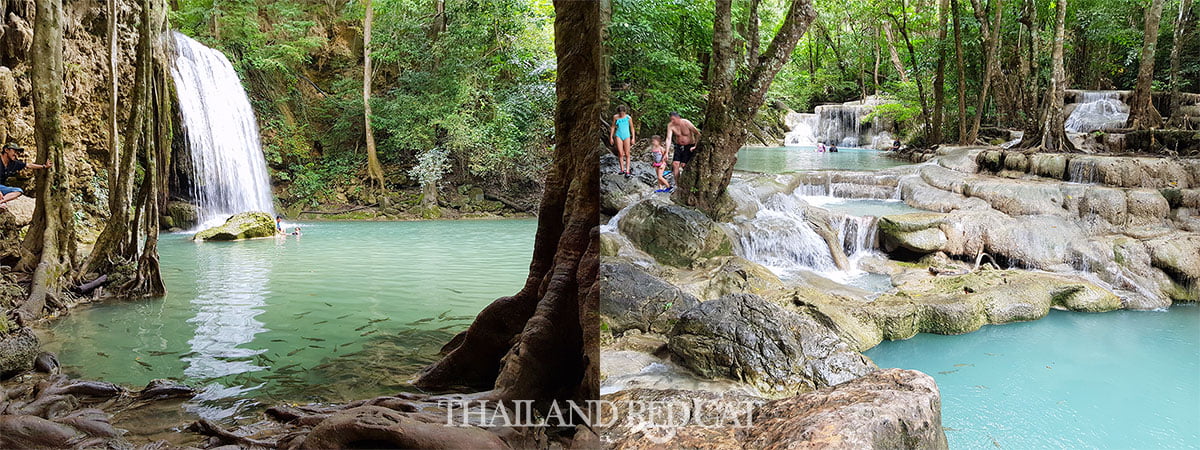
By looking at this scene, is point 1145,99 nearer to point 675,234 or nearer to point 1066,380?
→ point 1066,380

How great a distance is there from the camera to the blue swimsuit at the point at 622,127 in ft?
6.57

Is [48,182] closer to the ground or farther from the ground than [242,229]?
farther from the ground

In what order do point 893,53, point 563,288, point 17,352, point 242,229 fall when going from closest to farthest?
point 563,288, point 17,352, point 893,53, point 242,229

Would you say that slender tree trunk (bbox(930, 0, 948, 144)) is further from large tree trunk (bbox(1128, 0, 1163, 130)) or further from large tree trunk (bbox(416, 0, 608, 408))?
large tree trunk (bbox(416, 0, 608, 408))

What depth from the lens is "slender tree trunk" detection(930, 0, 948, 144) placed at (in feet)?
16.4

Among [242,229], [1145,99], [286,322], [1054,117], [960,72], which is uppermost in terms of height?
[960,72]

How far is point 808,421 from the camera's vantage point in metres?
1.46

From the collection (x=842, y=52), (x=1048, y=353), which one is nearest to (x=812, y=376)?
(x=1048, y=353)

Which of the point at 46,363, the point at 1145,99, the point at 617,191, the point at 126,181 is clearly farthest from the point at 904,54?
the point at 126,181

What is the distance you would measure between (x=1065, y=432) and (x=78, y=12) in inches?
392

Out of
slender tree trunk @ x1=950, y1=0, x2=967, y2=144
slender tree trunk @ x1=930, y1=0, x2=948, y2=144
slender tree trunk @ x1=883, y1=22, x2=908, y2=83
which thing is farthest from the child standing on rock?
slender tree trunk @ x1=950, y1=0, x2=967, y2=144

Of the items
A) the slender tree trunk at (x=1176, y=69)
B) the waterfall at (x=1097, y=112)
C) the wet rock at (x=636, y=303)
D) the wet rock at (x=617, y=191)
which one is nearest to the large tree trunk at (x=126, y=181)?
the wet rock at (x=636, y=303)

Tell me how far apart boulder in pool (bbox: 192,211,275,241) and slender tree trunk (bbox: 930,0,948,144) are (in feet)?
31.0

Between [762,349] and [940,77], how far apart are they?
4.73 meters
